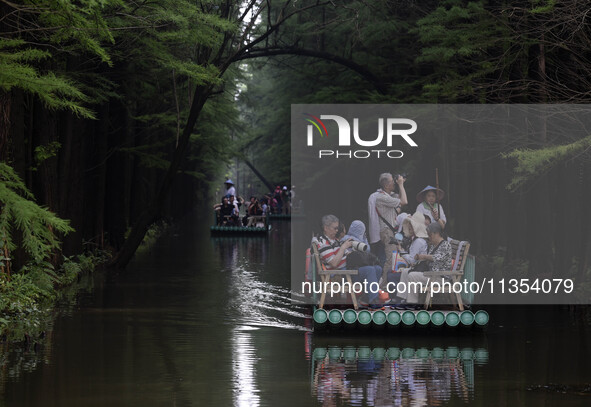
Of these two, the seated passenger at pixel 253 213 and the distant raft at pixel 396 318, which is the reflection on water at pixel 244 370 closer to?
the distant raft at pixel 396 318

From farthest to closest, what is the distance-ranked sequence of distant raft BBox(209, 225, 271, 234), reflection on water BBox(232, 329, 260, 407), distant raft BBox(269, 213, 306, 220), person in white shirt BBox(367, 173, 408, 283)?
distant raft BBox(269, 213, 306, 220) → distant raft BBox(209, 225, 271, 234) → person in white shirt BBox(367, 173, 408, 283) → reflection on water BBox(232, 329, 260, 407)

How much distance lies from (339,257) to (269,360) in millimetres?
3389

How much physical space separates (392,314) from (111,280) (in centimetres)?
981

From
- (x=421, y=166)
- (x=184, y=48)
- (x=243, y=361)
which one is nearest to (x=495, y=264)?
(x=421, y=166)

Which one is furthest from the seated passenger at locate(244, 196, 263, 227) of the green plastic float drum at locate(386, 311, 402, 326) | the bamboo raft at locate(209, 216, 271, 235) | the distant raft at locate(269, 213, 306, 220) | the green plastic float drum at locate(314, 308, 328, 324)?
the green plastic float drum at locate(386, 311, 402, 326)

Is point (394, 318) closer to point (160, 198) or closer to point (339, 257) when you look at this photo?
point (339, 257)

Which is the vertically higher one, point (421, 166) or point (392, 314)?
point (421, 166)

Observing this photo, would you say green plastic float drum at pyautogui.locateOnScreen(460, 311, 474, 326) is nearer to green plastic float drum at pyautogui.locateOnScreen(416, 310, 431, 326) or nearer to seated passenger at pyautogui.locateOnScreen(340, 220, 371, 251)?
green plastic float drum at pyautogui.locateOnScreen(416, 310, 431, 326)

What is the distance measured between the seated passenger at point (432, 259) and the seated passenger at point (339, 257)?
0.45m

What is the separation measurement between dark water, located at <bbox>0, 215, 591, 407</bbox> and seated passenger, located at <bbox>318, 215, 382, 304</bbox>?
0.94 meters

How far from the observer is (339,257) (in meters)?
16.2

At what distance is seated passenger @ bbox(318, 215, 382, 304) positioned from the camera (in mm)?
16203

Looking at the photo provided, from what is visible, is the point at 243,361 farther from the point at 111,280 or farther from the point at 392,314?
the point at 111,280

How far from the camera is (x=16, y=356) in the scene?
1322cm
